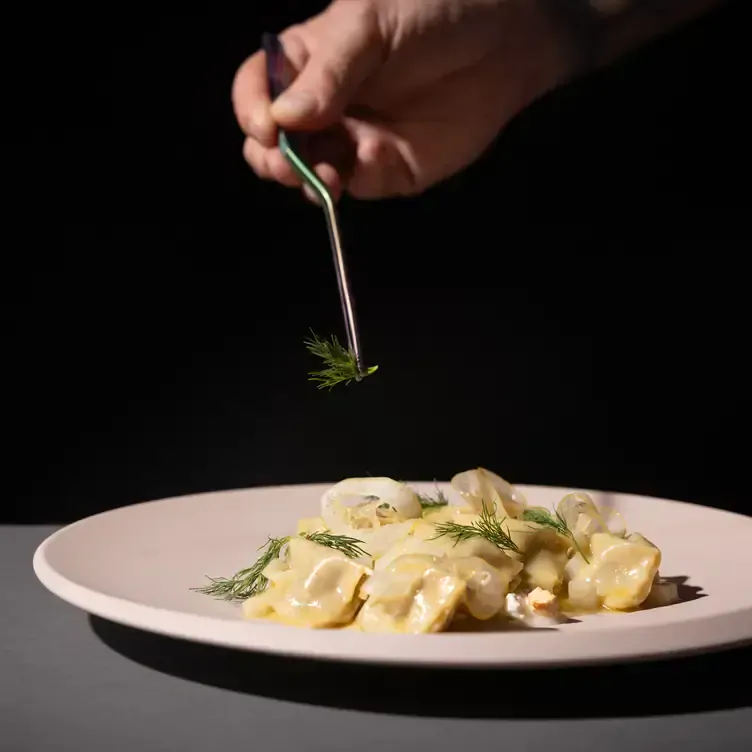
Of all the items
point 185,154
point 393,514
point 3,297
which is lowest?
point 393,514

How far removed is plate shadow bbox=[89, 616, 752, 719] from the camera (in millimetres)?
1002

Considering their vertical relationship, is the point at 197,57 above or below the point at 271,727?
above

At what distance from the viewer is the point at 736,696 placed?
3.41 ft

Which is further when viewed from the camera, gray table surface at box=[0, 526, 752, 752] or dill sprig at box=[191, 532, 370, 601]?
dill sprig at box=[191, 532, 370, 601]

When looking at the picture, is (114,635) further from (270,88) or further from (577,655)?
(270,88)

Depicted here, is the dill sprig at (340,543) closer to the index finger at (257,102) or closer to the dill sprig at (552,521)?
the dill sprig at (552,521)

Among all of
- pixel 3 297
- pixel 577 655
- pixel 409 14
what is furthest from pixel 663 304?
pixel 577 655

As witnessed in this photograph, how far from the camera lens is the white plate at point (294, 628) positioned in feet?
2.97

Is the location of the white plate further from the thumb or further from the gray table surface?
the thumb

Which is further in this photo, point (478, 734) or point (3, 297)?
point (3, 297)

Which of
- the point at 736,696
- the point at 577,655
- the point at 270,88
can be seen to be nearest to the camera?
the point at 577,655

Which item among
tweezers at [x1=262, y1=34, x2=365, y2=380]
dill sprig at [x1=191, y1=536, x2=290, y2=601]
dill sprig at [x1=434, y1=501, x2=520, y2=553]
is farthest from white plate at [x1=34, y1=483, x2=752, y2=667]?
tweezers at [x1=262, y1=34, x2=365, y2=380]

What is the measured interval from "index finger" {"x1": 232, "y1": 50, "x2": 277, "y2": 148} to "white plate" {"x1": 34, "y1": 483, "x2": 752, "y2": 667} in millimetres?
630

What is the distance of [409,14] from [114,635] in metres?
1.36
